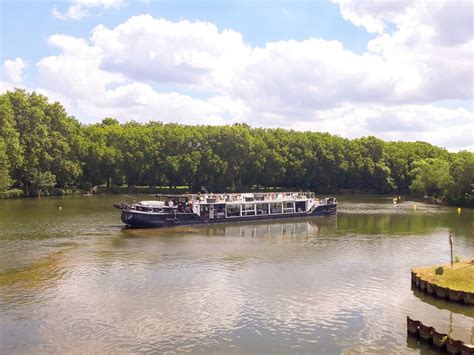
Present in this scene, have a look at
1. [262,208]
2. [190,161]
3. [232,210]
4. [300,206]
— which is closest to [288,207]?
[300,206]

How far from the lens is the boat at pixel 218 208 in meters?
81.7

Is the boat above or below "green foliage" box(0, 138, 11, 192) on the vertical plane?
below

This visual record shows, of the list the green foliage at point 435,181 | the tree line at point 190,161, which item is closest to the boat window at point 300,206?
the tree line at point 190,161

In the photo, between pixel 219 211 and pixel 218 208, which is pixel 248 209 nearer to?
pixel 219 211

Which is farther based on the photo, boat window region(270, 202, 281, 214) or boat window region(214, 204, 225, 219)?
boat window region(270, 202, 281, 214)

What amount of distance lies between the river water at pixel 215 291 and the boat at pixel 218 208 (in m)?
3.31

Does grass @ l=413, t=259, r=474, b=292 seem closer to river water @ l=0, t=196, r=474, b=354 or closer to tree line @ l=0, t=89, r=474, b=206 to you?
river water @ l=0, t=196, r=474, b=354

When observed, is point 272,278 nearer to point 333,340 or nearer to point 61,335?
point 333,340

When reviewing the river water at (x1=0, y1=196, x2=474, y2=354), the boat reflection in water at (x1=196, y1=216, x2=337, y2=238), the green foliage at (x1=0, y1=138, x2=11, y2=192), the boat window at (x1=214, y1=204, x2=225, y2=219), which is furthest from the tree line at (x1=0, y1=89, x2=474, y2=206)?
A: the river water at (x1=0, y1=196, x2=474, y2=354)

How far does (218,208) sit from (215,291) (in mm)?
47623

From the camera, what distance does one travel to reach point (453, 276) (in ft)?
147

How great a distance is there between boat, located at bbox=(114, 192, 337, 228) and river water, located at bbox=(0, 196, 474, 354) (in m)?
3.31

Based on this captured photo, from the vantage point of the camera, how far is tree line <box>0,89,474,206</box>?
5566 inches

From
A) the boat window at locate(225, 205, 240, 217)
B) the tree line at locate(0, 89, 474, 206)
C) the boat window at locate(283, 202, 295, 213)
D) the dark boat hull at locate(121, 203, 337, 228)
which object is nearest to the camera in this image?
the dark boat hull at locate(121, 203, 337, 228)
